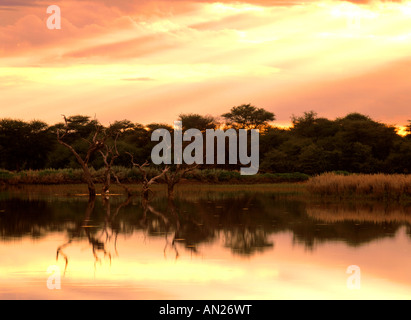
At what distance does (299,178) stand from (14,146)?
29.8 m

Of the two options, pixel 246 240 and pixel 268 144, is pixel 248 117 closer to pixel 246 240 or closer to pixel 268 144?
pixel 268 144

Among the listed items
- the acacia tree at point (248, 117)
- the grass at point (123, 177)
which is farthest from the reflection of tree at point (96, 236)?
the acacia tree at point (248, 117)

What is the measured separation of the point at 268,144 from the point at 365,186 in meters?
38.6

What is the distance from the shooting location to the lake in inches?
468

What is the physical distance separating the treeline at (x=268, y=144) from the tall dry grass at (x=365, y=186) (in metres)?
24.2

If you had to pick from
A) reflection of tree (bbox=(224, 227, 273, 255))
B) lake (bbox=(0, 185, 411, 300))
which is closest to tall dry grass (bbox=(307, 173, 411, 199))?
lake (bbox=(0, 185, 411, 300))

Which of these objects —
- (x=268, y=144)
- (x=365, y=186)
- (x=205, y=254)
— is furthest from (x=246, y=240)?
(x=268, y=144)

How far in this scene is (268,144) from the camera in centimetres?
7494

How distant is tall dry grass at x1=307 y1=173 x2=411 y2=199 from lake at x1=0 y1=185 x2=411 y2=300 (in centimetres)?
801

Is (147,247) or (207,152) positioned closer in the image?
(147,247)

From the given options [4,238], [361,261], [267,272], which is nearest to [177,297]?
[267,272]

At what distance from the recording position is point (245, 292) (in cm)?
1163
